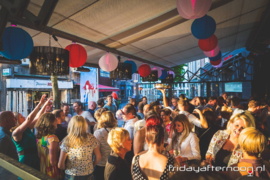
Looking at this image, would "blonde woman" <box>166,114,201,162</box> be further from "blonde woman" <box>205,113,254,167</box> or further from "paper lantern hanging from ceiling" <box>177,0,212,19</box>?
"paper lantern hanging from ceiling" <box>177,0,212,19</box>

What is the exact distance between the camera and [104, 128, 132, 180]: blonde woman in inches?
62.5

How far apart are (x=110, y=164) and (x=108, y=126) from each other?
0.75 metres

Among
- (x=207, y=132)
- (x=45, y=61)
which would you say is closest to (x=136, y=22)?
(x=45, y=61)

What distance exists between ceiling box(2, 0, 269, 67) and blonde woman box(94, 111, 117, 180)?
1686mm

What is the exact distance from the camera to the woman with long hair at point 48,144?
1.91m

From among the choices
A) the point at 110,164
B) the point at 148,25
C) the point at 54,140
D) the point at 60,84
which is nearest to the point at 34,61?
the point at 54,140

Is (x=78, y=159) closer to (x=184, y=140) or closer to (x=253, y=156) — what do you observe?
(x=184, y=140)

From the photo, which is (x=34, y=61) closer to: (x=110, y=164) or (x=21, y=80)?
(x=110, y=164)

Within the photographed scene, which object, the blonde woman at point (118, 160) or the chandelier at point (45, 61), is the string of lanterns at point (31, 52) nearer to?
the chandelier at point (45, 61)

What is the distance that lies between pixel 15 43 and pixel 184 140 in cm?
252

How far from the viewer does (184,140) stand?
207cm

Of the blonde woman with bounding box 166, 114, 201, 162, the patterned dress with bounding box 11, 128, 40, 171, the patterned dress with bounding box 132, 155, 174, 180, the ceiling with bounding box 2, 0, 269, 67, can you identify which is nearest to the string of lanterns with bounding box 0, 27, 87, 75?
the ceiling with bounding box 2, 0, 269, 67

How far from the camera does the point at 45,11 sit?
1.67m

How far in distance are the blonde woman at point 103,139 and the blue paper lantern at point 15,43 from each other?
4.56 feet
